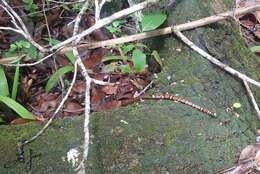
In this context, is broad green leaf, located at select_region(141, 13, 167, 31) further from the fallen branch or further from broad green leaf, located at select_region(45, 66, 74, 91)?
broad green leaf, located at select_region(45, 66, 74, 91)

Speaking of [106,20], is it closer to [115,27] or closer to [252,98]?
[115,27]

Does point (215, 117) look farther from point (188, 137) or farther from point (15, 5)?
point (15, 5)

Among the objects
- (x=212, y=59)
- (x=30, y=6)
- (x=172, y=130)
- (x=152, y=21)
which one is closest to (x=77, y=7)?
(x=30, y=6)

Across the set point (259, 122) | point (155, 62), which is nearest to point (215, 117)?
point (259, 122)

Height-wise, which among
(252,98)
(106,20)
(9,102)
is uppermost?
(106,20)

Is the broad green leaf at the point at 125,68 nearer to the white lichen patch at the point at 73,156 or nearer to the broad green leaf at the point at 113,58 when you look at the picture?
the broad green leaf at the point at 113,58

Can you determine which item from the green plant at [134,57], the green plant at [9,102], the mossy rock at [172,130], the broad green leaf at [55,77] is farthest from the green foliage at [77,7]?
the mossy rock at [172,130]
